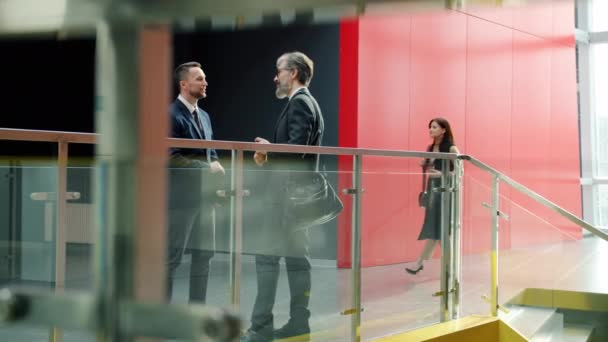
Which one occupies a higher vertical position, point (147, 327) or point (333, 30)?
point (333, 30)

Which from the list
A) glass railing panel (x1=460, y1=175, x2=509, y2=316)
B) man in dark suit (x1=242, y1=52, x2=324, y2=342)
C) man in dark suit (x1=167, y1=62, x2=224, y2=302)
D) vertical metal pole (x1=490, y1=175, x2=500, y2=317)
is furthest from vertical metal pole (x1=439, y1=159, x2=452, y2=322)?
man in dark suit (x1=167, y1=62, x2=224, y2=302)

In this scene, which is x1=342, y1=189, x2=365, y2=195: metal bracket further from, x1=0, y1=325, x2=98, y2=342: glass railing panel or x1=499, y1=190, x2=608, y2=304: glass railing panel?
x1=0, y1=325, x2=98, y2=342: glass railing panel

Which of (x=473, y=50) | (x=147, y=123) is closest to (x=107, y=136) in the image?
(x=147, y=123)

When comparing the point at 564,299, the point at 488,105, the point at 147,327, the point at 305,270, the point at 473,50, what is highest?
Result: the point at 473,50

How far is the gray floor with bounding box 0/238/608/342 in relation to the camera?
3.10m

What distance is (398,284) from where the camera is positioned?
4230 millimetres

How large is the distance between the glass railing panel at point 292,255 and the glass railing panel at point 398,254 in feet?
0.63

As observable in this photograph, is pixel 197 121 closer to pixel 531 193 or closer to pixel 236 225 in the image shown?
pixel 236 225

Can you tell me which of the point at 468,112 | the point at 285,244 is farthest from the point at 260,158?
the point at 468,112

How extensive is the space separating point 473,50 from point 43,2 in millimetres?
8751

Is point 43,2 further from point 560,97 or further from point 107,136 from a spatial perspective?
point 560,97

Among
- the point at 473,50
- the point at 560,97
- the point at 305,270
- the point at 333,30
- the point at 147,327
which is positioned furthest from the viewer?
the point at 560,97

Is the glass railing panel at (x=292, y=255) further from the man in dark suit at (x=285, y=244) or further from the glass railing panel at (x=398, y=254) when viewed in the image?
the glass railing panel at (x=398, y=254)

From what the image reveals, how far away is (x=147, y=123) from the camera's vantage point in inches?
17.3
